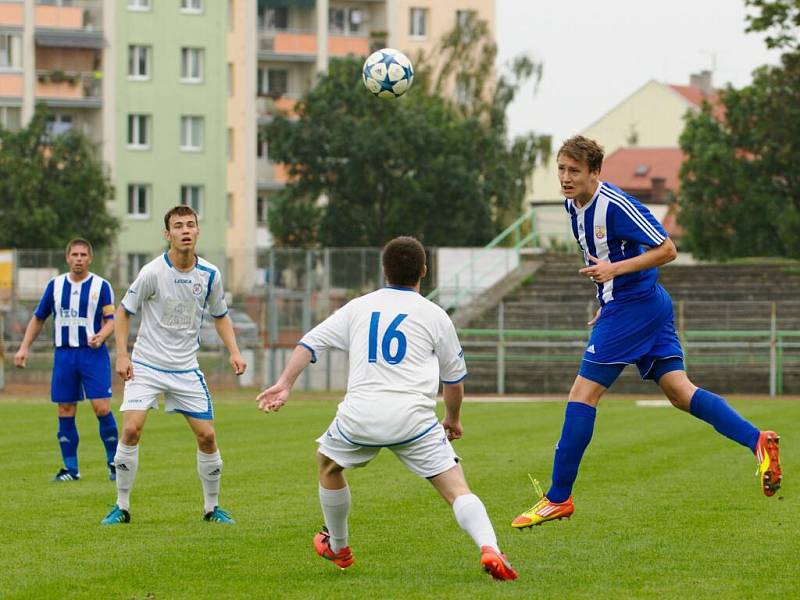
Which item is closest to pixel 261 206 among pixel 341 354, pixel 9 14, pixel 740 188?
pixel 9 14

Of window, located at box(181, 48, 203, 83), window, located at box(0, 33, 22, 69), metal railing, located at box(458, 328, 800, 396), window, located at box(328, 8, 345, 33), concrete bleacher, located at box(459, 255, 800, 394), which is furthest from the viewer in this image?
window, located at box(328, 8, 345, 33)

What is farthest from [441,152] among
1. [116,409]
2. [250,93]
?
[116,409]

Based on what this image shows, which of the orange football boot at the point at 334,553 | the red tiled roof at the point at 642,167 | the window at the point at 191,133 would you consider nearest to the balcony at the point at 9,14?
the window at the point at 191,133

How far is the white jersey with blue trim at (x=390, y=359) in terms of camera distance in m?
7.24

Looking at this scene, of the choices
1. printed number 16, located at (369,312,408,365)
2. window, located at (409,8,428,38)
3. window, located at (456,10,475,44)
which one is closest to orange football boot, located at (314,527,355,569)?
printed number 16, located at (369,312,408,365)

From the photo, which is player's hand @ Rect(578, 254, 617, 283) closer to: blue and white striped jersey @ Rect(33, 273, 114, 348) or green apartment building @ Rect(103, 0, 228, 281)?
blue and white striped jersey @ Rect(33, 273, 114, 348)

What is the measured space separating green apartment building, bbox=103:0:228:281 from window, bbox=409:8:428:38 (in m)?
13.0

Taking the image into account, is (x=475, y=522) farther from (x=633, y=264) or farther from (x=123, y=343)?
(x=123, y=343)

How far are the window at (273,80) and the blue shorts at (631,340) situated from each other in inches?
2495

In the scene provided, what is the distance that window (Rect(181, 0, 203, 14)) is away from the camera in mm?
64500

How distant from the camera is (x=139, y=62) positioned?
210 ft

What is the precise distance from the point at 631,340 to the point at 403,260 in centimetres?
170

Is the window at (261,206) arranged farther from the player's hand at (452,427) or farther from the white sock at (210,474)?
the player's hand at (452,427)

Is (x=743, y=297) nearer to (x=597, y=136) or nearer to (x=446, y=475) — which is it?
(x=446, y=475)
